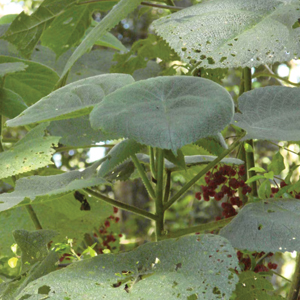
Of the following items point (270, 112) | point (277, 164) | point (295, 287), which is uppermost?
point (270, 112)

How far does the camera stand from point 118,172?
1.94ft

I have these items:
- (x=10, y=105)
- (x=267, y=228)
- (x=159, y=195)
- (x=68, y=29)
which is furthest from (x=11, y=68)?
(x=267, y=228)

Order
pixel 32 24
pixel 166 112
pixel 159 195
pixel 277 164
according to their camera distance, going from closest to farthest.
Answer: pixel 166 112 → pixel 159 195 → pixel 277 164 → pixel 32 24

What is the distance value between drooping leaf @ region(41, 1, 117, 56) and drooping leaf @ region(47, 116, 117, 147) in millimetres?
223

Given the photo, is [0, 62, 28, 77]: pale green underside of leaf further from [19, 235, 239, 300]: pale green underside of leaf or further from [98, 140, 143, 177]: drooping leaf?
[19, 235, 239, 300]: pale green underside of leaf

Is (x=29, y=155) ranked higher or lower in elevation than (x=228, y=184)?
higher

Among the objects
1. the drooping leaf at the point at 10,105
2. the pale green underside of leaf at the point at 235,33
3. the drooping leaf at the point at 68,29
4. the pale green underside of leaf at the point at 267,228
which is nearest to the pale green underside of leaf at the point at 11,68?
the drooping leaf at the point at 10,105

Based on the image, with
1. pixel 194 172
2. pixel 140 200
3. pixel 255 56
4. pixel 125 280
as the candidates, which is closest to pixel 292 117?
pixel 255 56

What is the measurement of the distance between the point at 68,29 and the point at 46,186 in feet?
1.33

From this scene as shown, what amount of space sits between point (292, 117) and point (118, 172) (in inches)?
9.6

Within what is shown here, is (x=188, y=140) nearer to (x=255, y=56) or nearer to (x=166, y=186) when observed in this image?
(x=255, y=56)

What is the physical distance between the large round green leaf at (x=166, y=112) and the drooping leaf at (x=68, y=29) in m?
0.44

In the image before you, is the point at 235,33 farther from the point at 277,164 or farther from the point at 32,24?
the point at 32,24

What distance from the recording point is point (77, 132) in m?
0.60
